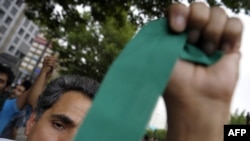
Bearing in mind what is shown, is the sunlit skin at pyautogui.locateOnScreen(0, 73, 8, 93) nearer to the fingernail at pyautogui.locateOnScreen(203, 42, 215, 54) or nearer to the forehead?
the forehead

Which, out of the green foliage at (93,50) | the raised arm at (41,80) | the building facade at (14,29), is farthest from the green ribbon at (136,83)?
the building facade at (14,29)

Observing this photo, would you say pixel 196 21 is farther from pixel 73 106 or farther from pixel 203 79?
pixel 73 106

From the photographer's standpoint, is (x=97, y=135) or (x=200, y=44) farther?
(x=200, y=44)

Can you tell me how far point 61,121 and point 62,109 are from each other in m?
0.13

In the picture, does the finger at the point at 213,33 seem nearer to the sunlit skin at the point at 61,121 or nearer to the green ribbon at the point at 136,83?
the green ribbon at the point at 136,83

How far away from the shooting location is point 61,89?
2.44m

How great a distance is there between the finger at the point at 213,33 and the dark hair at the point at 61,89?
1589mm

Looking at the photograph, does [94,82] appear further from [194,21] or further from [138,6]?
[138,6]

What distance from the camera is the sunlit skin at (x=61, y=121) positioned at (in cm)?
210

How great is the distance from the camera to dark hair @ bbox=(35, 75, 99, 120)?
91.4 inches

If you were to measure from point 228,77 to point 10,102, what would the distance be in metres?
3.29

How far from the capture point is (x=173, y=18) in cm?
82

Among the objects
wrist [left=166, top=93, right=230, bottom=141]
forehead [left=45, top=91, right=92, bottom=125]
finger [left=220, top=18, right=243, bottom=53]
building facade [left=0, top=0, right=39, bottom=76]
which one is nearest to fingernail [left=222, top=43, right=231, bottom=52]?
finger [left=220, top=18, right=243, bottom=53]

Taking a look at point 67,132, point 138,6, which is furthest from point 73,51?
point 67,132
